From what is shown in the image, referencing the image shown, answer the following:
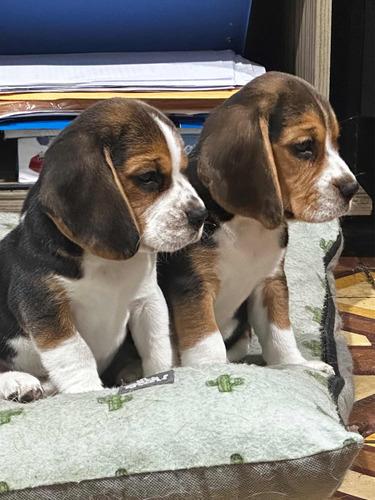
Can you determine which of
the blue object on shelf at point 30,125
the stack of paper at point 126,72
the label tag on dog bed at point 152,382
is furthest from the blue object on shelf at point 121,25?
the label tag on dog bed at point 152,382

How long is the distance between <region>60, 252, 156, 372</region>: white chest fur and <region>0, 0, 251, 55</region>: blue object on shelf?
1333 millimetres

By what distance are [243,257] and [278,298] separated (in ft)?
0.64

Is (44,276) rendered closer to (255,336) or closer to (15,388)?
(15,388)

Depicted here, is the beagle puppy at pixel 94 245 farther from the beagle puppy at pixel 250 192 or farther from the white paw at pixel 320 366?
the white paw at pixel 320 366

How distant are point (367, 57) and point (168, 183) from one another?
1909 millimetres

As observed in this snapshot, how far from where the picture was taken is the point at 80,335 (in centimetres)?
207

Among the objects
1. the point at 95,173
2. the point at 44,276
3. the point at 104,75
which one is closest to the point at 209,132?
the point at 95,173

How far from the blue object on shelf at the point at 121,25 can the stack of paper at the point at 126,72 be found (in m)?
0.06

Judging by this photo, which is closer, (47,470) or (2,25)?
(47,470)

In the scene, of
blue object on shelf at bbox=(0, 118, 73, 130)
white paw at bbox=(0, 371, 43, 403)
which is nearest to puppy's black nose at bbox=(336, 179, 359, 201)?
white paw at bbox=(0, 371, 43, 403)

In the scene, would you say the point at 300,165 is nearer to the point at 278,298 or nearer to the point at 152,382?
the point at 278,298

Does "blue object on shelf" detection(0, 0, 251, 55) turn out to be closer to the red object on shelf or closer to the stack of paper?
the stack of paper

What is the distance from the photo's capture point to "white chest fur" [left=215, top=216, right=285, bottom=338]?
6.98ft

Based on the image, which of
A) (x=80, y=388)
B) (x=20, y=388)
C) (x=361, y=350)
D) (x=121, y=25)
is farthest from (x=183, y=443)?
(x=121, y=25)
